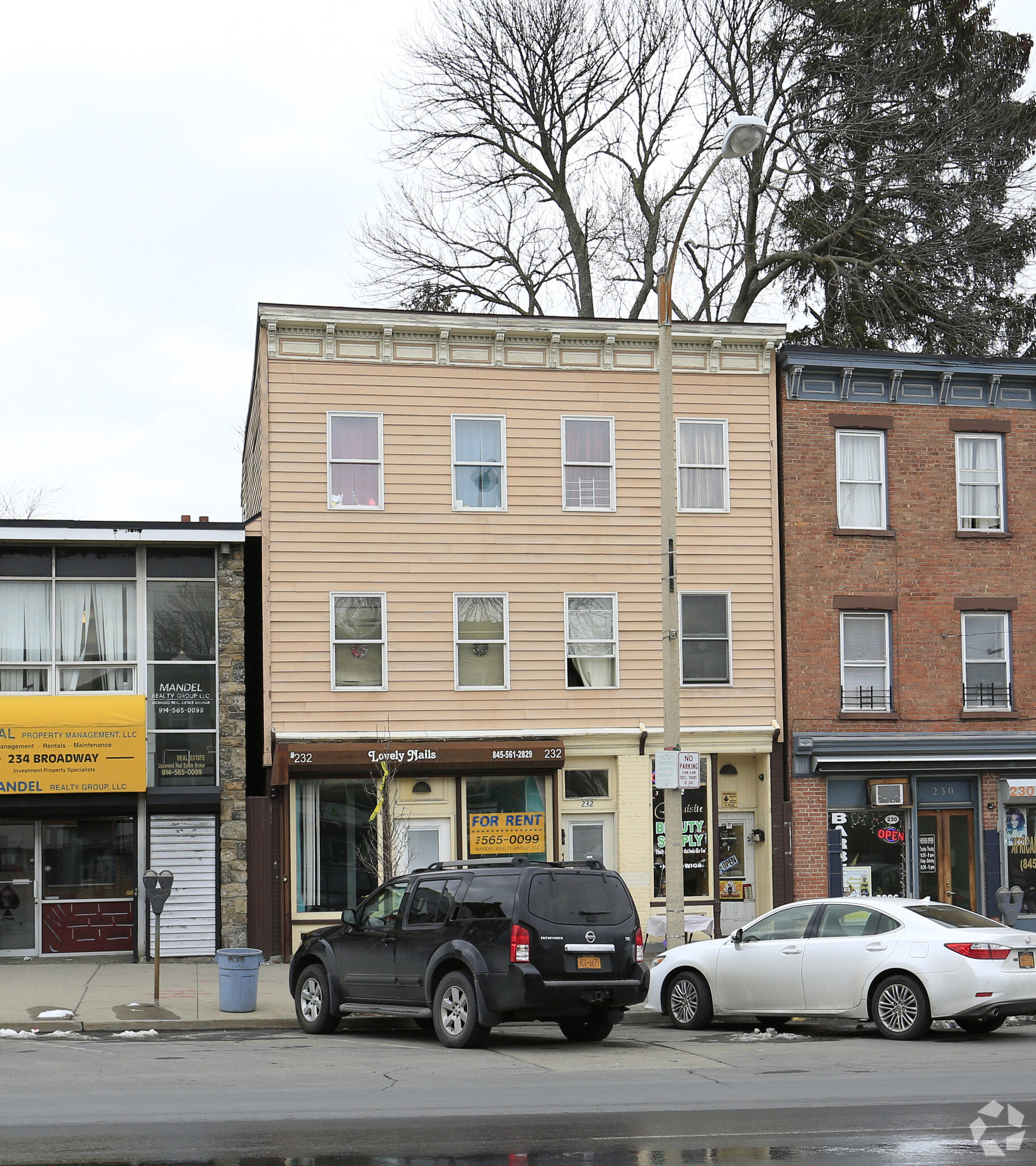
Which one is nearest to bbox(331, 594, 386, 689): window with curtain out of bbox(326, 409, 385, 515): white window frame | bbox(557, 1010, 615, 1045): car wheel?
bbox(326, 409, 385, 515): white window frame

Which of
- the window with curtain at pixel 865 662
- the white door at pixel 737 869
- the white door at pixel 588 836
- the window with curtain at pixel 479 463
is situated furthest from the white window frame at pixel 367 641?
the window with curtain at pixel 865 662

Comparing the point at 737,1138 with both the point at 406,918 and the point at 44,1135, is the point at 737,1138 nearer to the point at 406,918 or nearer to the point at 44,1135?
the point at 44,1135

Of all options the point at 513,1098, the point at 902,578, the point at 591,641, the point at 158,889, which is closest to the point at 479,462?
the point at 591,641

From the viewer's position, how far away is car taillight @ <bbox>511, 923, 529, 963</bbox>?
14039 mm

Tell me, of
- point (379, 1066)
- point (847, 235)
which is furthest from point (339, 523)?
point (847, 235)

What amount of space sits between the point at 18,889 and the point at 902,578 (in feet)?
49.9

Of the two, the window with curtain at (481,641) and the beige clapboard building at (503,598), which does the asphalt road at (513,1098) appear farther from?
the window with curtain at (481,641)

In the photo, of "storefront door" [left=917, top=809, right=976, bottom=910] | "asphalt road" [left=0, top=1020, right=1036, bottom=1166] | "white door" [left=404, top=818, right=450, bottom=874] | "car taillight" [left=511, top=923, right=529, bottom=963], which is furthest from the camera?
"storefront door" [left=917, top=809, right=976, bottom=910]

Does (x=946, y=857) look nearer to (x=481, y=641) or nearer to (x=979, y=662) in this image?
(x=979, y=662)

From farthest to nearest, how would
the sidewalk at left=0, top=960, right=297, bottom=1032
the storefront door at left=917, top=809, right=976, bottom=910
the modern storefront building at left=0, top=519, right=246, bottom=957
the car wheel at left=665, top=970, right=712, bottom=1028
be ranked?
1. the storefront door at left=917, top=809, right=976, bottom=910
2. the modern storefront building at left=0, top=519, right=246, bottom=957
3. the sidewalk at left=0, top=960, right=297, bottom=1032
4. the car wheel at left=665, top=970, right=712, bottom=1028

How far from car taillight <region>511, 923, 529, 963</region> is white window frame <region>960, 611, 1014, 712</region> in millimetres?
14122

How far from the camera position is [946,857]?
1022 inches

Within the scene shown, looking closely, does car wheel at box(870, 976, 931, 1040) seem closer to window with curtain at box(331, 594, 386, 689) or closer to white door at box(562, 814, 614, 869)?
white door at box(562, 814, 614, 869)

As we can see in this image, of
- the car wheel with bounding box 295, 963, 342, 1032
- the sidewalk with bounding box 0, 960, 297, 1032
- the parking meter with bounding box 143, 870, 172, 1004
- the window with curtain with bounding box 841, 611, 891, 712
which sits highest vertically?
the window with curtain with bounding box 841, 611, 891, 712
